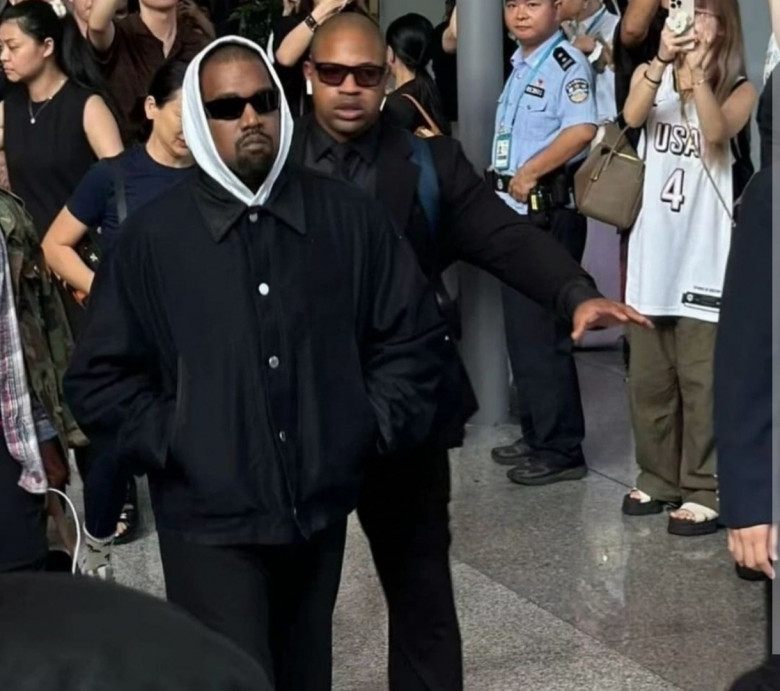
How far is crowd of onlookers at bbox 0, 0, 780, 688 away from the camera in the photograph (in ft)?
13.9

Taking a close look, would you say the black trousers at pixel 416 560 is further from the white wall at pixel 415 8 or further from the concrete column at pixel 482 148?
the white wall at pixel 415 8

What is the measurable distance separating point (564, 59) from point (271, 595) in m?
3.41

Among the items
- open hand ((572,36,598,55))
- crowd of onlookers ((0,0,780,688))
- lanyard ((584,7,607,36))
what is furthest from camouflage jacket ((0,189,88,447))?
lanyard ((584,7,607,36))

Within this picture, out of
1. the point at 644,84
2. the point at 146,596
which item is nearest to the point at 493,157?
the point at 644,84

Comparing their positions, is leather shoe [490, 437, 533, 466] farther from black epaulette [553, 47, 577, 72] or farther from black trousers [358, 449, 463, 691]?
black trousers [358, 449, 463, 691]

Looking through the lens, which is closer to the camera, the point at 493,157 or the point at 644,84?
the point at 644,84

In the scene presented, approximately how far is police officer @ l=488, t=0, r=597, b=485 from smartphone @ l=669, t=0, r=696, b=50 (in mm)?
1066

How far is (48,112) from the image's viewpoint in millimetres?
6289

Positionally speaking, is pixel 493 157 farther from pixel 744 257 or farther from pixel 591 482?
pixel 744 257

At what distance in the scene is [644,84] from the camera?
5.68 meters

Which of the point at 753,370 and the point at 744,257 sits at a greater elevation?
the point at 744,257

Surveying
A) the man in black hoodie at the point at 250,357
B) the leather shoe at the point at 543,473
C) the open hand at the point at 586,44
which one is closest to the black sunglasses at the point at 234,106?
the man in black hoodie at the point at 250,357

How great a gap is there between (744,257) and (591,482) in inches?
132

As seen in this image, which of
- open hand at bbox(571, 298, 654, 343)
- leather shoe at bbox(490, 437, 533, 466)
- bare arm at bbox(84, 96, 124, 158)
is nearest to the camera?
open hand at bbox(571, 298, 654, 343)
